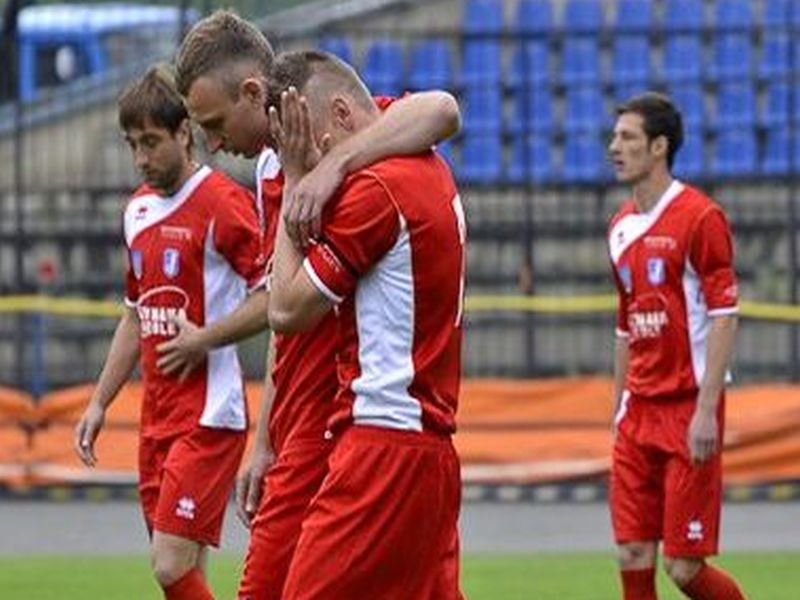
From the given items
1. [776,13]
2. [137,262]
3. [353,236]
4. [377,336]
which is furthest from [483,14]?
[353,236]

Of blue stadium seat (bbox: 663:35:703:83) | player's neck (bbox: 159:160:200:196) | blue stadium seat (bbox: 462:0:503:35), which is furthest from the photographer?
blue stadium seat (bbox: 462:0:503:35)

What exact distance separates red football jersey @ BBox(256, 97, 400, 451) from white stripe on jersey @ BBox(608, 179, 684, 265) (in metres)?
3.75

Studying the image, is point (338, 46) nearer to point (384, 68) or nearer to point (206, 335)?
point (384, 68)

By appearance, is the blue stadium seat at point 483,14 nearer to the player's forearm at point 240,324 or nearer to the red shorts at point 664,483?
the red shorts at point 664,483

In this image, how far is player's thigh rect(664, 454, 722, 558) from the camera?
1059cm

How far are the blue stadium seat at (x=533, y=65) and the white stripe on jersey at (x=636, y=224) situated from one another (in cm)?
1130

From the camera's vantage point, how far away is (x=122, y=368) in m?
10.1

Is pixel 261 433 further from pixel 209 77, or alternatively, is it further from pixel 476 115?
pixel 476 115

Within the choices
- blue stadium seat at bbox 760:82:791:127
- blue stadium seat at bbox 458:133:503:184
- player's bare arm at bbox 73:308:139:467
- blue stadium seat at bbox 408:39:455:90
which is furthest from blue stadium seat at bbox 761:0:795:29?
player's bare arm at bbox 73:308:139:467

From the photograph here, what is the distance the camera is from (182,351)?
31.6ft

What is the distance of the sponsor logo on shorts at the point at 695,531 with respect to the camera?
1058cm

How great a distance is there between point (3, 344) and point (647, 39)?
624cm

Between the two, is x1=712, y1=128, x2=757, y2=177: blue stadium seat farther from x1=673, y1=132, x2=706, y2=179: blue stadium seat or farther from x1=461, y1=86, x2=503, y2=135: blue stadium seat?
x1=461, y1=86, x2=503, y2=135: blue stadium seat

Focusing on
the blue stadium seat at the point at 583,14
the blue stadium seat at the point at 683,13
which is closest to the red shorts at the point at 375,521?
the blue stadium seat at the point at 683,13
